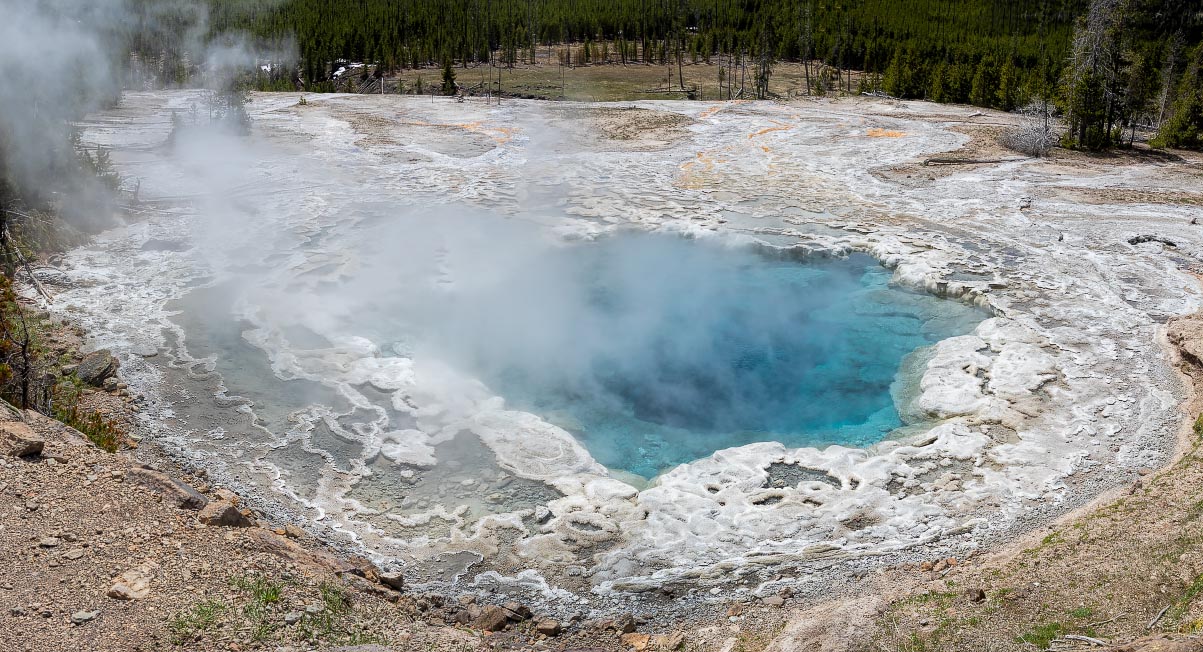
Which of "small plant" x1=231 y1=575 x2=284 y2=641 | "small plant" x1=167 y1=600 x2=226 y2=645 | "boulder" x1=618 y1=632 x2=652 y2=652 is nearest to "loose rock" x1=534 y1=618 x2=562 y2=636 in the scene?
"boulder" x1=618 y1=632 x2=652 y2=652

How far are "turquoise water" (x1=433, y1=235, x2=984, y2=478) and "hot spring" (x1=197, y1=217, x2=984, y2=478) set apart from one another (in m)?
0.03

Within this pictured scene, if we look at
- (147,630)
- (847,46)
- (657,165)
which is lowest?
(147,630)

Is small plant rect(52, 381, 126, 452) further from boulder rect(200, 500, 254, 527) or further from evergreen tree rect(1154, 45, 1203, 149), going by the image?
evergreen tree rect(1154, 45, 1203, 149)

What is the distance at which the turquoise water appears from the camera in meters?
10.3

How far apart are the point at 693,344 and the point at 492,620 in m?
6.85

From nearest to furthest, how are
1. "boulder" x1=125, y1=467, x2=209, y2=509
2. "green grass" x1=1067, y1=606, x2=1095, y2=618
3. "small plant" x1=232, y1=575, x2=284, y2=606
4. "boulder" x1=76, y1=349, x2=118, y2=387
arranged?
"green grass" x1=1067, y1=606, x2=1095, y2=618 → "small plant" x1=232, y1=575, x2=284, y2=606 → "boulder" x1=125, y1=467, x2=209, y2=509 → "boulder" x1=76, y1=349, x2=118, y2=387

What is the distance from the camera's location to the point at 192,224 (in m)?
16.7

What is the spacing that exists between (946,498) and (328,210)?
45.2ft

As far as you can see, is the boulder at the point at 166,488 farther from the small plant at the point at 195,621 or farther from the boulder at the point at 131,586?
the small plant at the point at 195,621

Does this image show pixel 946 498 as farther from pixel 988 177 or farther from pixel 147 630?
pixel 988 177

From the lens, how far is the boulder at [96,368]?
10125 mm

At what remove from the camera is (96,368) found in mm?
10273

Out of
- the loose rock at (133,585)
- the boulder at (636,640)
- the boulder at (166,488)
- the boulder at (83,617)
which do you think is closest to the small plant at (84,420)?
the boulder at (166,488)

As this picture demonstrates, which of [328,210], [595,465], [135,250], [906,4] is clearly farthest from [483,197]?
[906,4]
